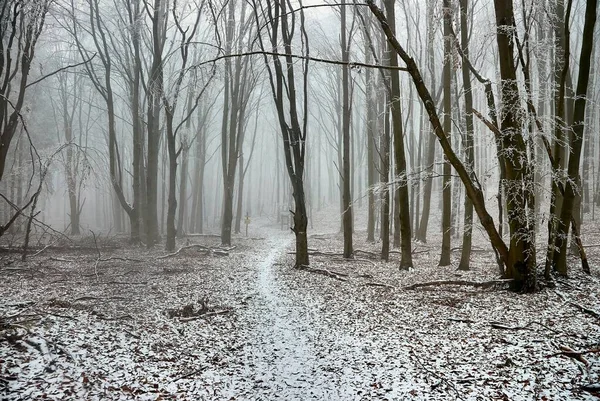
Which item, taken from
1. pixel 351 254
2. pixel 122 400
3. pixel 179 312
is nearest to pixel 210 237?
pixel 351 254

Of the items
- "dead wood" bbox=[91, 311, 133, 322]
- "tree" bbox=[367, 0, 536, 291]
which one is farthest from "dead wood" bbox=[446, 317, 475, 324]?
"dead wood" bbox=[91, 311, 133, 322]

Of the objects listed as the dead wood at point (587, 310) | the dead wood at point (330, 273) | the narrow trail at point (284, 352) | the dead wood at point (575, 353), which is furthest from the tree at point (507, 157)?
the dead wood at point (330, 273)

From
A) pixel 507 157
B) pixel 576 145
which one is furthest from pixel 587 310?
pixel 576 145

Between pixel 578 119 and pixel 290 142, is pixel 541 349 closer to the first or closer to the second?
pixel 578 119

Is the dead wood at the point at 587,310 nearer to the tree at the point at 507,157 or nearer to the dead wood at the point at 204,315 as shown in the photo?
the tree at the point at 507,157

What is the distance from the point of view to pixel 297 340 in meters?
5.25

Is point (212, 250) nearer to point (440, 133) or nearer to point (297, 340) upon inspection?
point (297, 340)

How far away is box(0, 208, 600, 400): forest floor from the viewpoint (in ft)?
12.5

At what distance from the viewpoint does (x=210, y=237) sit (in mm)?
20422

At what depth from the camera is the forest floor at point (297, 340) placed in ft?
12.5

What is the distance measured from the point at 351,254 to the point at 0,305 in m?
9.01

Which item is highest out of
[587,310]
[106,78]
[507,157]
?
[106,78]

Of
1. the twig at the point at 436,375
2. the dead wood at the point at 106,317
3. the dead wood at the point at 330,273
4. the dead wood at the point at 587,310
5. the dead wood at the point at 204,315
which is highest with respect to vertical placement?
the dead wood at the point at 587,310

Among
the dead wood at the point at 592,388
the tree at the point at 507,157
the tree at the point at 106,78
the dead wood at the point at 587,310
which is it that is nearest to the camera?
the dead wood at the point at 592,388
